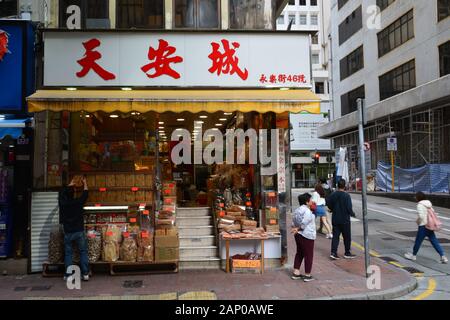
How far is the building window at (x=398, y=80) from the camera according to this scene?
3125cm

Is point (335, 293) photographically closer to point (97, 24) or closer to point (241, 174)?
point (241, 174)

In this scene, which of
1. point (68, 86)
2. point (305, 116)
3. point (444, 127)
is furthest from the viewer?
point (305, 116)

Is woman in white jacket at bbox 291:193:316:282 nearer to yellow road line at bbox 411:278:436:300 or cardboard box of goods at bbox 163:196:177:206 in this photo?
yellow road line at bbox 411:278:436:300

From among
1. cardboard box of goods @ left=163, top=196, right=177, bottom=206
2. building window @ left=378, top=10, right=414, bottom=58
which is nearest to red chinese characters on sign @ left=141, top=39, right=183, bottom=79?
cardboard box of goods @ left=163, top=196, right=177, bottom=206

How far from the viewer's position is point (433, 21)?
92.0 feet

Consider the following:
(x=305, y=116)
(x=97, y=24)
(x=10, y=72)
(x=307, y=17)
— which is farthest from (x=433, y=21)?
(x=307, y=17)

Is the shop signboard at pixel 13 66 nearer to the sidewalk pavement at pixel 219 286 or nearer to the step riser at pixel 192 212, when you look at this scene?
the sidewalk pavement at pixel 219 286

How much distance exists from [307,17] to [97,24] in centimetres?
6064

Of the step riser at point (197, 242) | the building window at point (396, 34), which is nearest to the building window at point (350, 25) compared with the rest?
the building window at point (396, 34)

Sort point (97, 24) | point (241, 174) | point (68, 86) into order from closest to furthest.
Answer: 1. point (68, 86)
2. point (97, 24)
3. point (241, 174)

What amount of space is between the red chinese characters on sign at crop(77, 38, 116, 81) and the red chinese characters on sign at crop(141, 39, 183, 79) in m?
0.82

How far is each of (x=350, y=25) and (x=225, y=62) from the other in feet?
120

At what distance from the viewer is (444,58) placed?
27.2 m

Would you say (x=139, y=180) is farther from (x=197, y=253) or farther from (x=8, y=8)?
(x=8, y=8)
